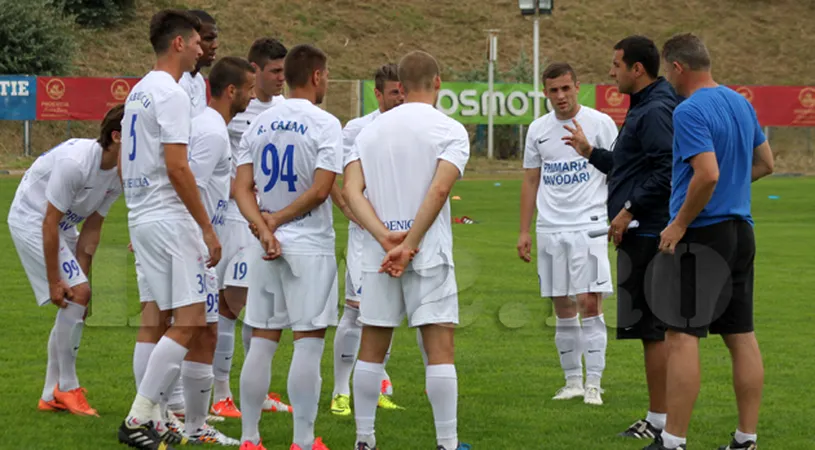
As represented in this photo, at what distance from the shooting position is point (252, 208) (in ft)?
20.6

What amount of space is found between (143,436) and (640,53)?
12.0 feet

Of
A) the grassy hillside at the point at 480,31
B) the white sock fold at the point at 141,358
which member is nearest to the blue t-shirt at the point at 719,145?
the white sock fold at the point at 141,358

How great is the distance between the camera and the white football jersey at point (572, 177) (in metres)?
8.58

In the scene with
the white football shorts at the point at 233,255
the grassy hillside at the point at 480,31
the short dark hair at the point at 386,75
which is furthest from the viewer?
the grassy hillside at the point at 480,31

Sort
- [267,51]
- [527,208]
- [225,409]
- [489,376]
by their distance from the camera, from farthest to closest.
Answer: [489,376] → [527,208] → [225,409] → [267,51]

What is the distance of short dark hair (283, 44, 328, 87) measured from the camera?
6.26 metres

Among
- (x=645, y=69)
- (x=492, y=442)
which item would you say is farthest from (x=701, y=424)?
(x=645, y=69)

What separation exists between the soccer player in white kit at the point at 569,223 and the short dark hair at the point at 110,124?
312 centimetres

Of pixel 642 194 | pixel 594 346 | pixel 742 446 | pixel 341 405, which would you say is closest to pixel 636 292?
pixel 642 194

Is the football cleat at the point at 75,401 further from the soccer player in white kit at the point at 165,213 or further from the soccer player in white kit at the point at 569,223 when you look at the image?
the soccer player in white kit at the point at 569,223

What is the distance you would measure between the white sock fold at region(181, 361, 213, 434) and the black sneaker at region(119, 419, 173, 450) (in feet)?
1.33

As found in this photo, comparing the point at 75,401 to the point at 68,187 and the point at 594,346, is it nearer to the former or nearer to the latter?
the point at 68,187

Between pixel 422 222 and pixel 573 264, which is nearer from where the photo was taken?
pixel 422 222

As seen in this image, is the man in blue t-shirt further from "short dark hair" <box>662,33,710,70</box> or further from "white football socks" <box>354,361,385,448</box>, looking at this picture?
"white football socks" <box>354,361,385,448</box>
